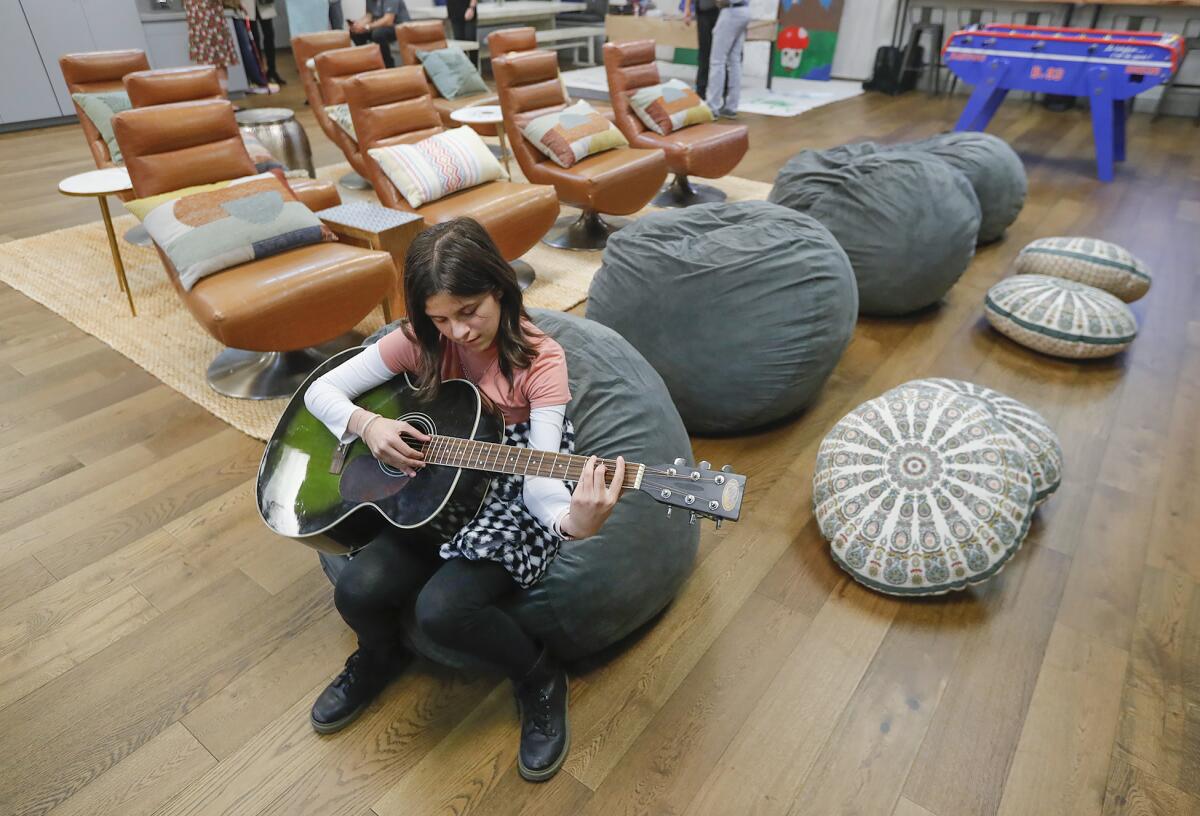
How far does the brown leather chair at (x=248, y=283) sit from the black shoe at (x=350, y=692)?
1.26m

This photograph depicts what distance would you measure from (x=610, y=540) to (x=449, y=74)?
459cm

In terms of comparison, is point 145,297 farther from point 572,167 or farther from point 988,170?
point 988,170

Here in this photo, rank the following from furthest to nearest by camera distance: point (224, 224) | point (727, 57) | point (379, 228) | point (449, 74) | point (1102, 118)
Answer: point (727, 57), point (449, 74), point (1102, 118), point (379, 228), point (224, 224)

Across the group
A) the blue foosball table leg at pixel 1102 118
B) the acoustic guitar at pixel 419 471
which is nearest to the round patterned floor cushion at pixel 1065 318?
the acoustic guitar at pixel 419 471

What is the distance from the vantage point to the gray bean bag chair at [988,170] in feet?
11.3

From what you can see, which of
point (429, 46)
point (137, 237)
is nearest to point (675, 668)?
point (137, 237)

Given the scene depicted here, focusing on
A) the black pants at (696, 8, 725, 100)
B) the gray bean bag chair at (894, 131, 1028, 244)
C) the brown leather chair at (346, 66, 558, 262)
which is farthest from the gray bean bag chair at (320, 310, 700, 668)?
the black pants at (696, 8, 725, 100)

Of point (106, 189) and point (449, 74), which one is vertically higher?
point (449, 74)

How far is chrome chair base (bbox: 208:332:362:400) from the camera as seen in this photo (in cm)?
262

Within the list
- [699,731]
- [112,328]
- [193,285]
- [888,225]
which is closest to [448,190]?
[193,285]

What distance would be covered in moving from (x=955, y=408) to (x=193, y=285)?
7.63ft

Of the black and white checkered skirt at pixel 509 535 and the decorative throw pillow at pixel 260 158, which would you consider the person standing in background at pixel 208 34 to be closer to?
the decorative throw pillow at pixel 260 158

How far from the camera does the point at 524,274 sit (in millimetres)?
3539

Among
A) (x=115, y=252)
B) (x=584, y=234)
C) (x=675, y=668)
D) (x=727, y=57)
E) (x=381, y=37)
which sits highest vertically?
(x=381, y=37)
